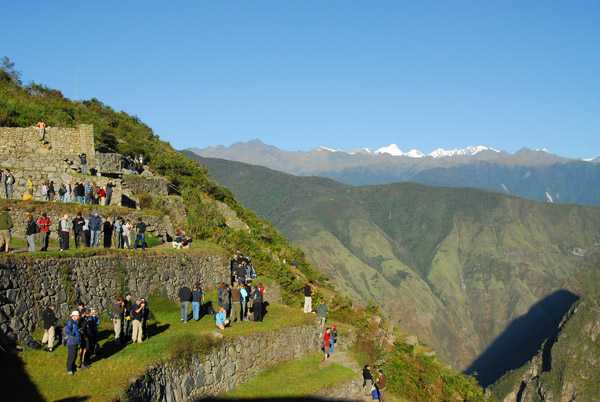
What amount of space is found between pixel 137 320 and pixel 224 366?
347 cm

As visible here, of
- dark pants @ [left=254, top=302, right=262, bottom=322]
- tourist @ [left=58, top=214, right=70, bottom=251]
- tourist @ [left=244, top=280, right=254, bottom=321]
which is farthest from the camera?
tourist @ [left=244, top=280, right=254, bottom=321]

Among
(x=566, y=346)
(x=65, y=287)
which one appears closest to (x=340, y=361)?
(x=65, y=287)

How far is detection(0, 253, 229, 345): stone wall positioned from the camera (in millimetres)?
14320

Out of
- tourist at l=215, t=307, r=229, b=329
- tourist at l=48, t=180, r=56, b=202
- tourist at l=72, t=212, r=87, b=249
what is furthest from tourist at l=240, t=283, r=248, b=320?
tourist at l=48, t=180, r=56, b=202

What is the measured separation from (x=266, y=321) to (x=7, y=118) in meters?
24.5

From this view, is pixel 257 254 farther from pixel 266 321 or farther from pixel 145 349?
pixel 145 349

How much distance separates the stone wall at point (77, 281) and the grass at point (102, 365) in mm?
715

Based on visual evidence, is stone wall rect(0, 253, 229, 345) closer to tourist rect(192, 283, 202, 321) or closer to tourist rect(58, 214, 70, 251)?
tourist rect(58, 214, 70, 251)

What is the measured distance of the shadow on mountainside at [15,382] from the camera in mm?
11484

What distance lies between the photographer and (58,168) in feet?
88.8

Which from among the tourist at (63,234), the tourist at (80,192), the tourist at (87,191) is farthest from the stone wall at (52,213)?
the tourist at (63,234)

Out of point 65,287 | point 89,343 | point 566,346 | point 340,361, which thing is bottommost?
point 566,346

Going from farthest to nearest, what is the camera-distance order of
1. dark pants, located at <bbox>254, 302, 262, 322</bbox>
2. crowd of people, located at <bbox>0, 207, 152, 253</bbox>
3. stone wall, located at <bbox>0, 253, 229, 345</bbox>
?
dark pants, located at <bbox>254, 302, 262, 322</bbox>
crowd of people, located at <bbox>0, 207, 152, 253</bbox>
stone wall, located at <bbox>0, 253, 229, 345</bbox>

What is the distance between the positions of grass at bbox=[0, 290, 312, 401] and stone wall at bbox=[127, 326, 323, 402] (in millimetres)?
362
